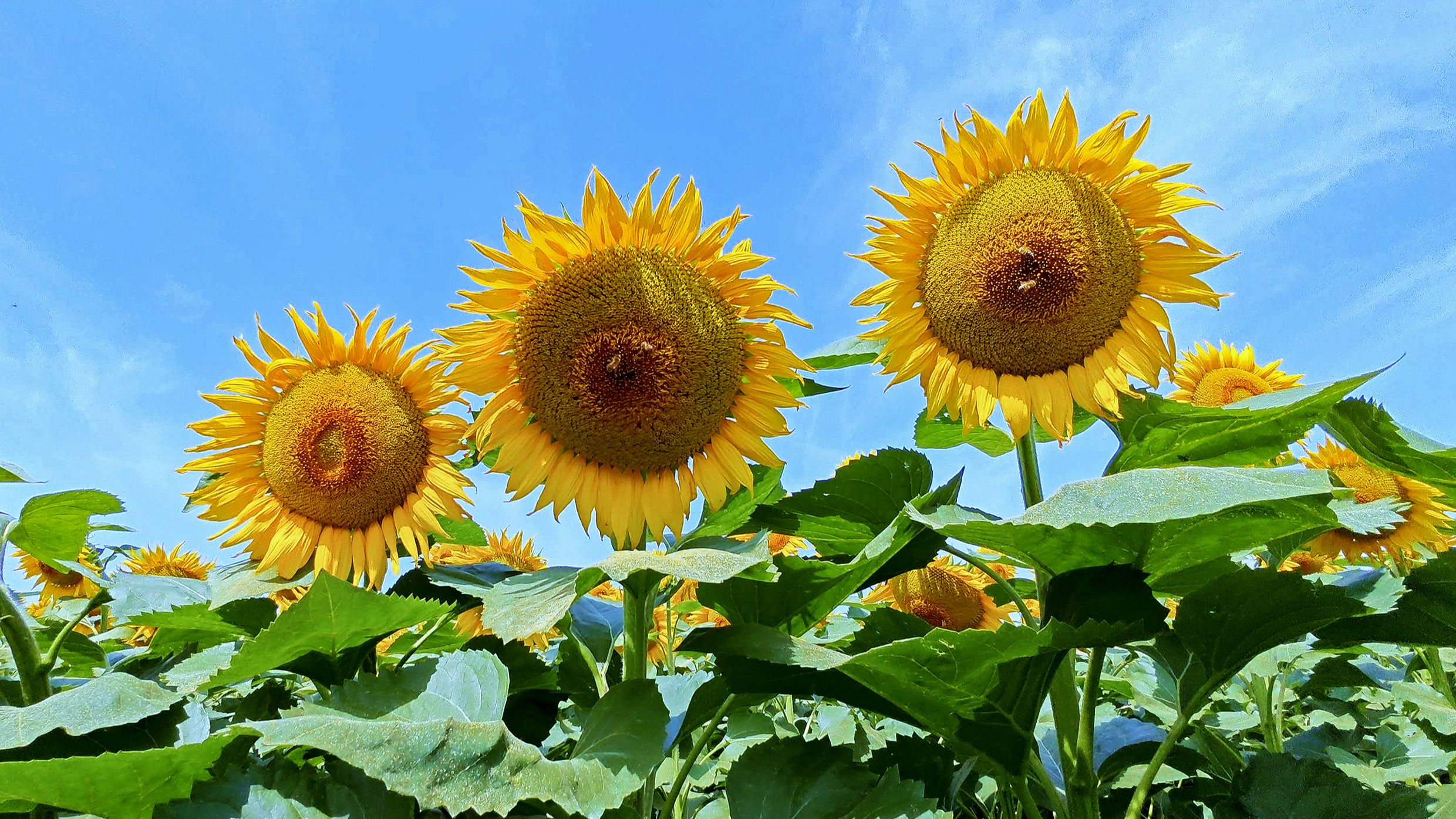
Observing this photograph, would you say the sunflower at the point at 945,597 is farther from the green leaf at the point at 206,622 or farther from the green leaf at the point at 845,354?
the green leaf at the point at 206,622

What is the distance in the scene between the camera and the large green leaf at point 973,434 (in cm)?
264

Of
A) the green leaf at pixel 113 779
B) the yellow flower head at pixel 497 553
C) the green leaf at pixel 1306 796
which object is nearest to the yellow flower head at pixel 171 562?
the yellow flower head at pixel 497 553

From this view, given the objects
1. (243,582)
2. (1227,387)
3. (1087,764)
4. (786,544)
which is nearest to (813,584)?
(1087,764)

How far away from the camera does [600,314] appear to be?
7.43ft

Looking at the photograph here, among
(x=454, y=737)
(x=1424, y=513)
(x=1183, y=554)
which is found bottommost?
(x=454, y=737)

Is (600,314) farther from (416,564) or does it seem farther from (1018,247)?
(1018,247)

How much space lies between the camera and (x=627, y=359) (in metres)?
2.26

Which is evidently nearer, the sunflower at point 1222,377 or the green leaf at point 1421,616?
the green leaf at point 1421,616

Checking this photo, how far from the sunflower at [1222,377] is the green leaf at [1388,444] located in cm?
199

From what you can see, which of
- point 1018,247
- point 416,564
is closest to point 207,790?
point 416,564

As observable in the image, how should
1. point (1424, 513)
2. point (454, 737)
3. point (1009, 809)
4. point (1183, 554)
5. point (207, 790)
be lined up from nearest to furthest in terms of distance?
point (454, 737) < point (207, 790) < point (1183, 554) < point (1009, 809) < point (1424, 513)

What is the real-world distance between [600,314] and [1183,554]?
141 cm

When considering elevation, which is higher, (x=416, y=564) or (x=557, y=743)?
(x=416, y=564)

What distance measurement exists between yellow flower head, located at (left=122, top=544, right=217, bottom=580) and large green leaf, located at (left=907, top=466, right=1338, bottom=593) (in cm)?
471
